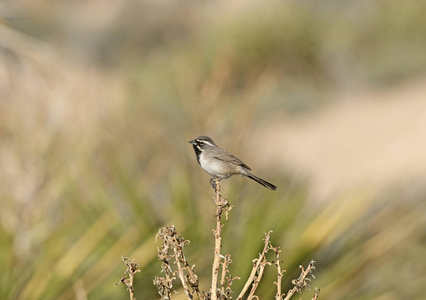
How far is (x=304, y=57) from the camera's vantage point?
22.5 meters

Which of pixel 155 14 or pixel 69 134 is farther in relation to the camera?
pixel 155 14

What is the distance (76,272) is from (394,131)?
15654 mm

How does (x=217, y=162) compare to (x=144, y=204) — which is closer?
(x=217, y=162)

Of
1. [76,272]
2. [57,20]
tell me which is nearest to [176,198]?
[76,272]

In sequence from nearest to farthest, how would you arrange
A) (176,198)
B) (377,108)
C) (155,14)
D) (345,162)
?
(176,198) → (345,162) → (377,108) → (155,14)

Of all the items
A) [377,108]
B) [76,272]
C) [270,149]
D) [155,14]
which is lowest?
[76,272]

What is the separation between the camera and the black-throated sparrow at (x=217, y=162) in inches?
159

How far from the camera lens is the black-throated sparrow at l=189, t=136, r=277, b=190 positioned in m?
4.04

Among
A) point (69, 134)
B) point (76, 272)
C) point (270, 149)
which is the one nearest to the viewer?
point (76, 272)

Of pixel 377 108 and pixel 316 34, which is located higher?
pixel 316 34

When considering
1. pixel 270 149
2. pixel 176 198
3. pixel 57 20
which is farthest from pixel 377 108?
pixel 176 198

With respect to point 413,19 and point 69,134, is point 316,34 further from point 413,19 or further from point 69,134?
A: point 69,134

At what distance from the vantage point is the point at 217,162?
4074 mm

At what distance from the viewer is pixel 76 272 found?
4070 millimetres
